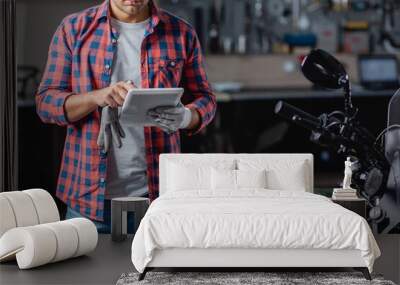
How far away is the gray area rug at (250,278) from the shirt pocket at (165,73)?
1.68 metres

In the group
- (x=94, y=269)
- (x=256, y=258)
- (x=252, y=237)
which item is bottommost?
(x=94, y=269)

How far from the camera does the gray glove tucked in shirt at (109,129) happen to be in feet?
20.7

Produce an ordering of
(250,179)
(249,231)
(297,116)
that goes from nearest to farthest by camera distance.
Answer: (249,231), (250,179), (297,116)

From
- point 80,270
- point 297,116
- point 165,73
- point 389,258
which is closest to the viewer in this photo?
point 80,270

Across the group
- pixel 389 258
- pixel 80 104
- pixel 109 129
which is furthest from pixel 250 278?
pixel 80 104

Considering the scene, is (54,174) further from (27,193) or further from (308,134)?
(308,134)

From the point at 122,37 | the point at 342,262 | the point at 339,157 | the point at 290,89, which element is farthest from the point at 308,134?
the point at 342,262

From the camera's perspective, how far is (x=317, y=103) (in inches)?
295

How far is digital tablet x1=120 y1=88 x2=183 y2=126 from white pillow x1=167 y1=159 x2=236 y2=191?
0.37 m

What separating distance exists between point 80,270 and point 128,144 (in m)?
1.29

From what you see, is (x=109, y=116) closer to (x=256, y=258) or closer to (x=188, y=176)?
(x=188, y=176)

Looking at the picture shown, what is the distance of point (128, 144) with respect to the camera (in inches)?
249

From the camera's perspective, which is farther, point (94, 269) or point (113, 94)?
point (113, 94)

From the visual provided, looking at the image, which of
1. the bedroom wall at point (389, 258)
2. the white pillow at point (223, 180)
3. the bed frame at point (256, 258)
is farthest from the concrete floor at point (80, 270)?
the bedroom wall at point (389, 258)
